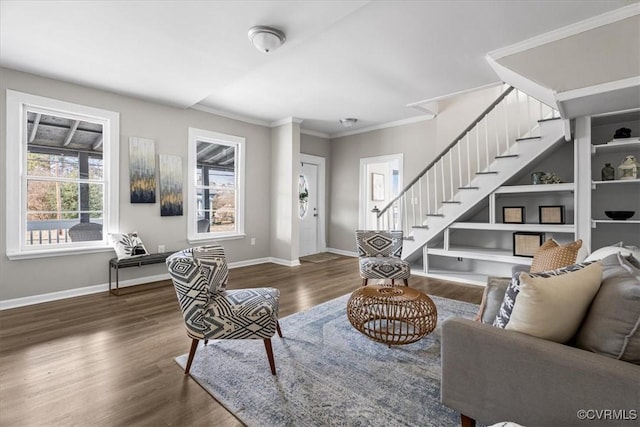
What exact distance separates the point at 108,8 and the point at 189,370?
2.65 meters

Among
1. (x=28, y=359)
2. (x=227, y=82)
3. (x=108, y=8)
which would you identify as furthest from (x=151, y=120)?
(x=28, y=359)

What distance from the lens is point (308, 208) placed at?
21.5 ft

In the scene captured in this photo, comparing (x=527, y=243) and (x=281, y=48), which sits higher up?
(x=281, y=48)

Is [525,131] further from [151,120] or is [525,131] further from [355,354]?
[151,120]

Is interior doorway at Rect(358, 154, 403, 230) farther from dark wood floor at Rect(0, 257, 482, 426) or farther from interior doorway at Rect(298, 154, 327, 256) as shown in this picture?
dark wood floor at Rect(0, 257, 482, 426)

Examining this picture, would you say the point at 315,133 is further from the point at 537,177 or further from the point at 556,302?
the point at 556,302

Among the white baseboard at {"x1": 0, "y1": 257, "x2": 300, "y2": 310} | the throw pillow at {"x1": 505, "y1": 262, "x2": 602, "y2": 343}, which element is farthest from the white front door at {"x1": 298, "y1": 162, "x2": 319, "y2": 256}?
the throw pillow at {"x1": 505, "y1": 262, "x2": 602, "y2": 343}

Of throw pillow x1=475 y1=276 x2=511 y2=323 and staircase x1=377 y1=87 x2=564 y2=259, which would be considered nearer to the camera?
throw pillow x1=475 y1=276 x2=511 y2=323

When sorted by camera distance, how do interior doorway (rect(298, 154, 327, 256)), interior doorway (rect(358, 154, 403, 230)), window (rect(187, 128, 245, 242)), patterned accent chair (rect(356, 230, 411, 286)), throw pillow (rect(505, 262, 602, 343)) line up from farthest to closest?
1. interior doorway (rect(298, 154, 327, 256))
2. interior doorway (rect(358, 154, 403, 230))
3. window (rect(187, 128, 245, 242))
4. patterned accent chair (rect(356, 230, 411, 286))
5. throw pillow (rect(505, 262, 602, 343))

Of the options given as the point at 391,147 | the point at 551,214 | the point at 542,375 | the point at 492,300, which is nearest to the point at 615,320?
the point at 542,375

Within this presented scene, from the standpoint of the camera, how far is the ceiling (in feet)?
7.53

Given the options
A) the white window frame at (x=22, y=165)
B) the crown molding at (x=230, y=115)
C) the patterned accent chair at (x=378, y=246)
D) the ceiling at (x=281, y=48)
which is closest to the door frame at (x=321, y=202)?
the crown molding at (x=230, y=115)

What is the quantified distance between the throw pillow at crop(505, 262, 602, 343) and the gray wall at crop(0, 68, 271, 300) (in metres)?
4.39

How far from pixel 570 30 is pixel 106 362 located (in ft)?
14.7
